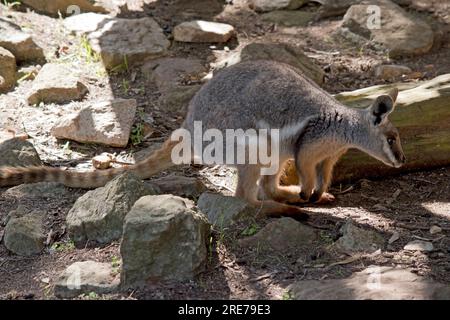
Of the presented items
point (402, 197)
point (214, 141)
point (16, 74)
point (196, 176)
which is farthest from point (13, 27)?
point (402, 197)

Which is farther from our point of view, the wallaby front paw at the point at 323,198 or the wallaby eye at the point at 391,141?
the wallaby front paw at the point at 323,198

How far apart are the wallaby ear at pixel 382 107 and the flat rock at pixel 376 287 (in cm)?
150

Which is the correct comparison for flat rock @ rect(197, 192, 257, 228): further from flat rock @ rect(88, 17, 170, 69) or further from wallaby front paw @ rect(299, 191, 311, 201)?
flat rock @ rect(88, 17, 170, 69)

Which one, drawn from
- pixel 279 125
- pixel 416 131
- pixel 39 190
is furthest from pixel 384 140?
pixel 39 190

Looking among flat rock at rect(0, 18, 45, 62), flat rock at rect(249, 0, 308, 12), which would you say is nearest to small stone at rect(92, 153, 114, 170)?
flat rock at rect(0, 18, 45, 62)

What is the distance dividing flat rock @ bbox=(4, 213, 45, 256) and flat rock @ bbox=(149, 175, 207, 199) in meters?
0.99

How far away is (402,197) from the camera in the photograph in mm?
5805

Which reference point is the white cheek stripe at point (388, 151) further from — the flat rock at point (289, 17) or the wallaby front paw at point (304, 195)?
the flat rock at point (289, 17)

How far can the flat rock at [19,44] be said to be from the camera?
780 centimetres

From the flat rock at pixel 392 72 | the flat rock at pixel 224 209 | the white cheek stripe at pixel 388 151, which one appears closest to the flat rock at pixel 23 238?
the flat rock at pixel 224 209

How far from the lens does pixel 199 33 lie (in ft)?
27.0

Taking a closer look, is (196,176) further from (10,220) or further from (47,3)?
(47,3)

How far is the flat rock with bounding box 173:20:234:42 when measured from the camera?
824cm

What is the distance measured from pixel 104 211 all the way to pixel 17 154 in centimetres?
151
